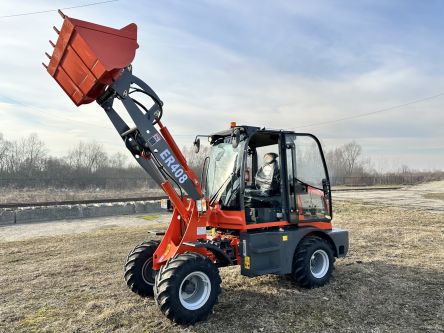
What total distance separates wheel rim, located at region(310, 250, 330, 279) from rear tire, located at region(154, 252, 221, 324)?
2.14 metres

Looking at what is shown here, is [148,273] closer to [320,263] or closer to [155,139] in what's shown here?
[155,139]

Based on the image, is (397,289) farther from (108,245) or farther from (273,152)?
(108,245)

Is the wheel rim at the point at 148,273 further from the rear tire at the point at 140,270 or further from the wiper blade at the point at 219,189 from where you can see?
the wiper blade at the point at 219,189

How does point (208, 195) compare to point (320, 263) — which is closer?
point (208, 195)

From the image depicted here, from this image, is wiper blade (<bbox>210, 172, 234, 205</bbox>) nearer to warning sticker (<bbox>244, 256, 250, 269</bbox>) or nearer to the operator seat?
the operator seat

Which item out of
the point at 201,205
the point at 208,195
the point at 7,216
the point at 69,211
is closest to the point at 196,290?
the point at 201,205

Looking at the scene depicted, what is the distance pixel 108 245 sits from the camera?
32.3 ft

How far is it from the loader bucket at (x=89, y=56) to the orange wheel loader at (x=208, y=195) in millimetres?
12

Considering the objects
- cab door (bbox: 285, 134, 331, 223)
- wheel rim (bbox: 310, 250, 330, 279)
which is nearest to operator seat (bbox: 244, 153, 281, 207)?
cab door (bbox: 285, 134, 331, 223)

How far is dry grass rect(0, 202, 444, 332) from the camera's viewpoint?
4746 mm

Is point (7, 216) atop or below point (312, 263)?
atop

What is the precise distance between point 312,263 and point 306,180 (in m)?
1.39

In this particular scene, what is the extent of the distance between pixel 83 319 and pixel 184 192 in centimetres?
210

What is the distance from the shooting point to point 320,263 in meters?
6.36
